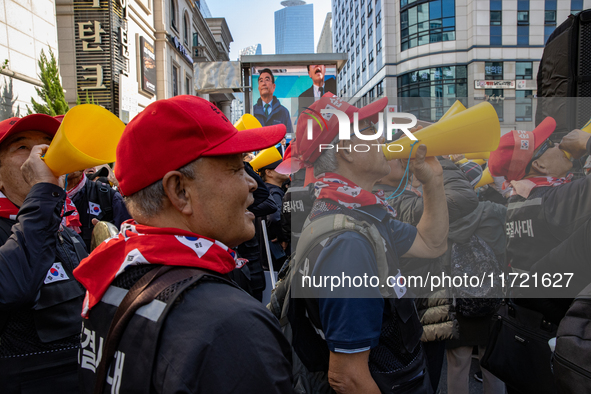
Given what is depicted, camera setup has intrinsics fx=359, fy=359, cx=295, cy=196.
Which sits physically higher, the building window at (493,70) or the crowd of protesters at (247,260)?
the building window at (493,70)

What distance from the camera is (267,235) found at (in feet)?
14.9

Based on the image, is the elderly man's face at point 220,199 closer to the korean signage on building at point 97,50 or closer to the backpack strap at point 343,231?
the backpack strap at point 343,231

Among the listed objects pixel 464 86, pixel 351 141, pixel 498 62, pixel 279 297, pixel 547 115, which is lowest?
pixel 279 297

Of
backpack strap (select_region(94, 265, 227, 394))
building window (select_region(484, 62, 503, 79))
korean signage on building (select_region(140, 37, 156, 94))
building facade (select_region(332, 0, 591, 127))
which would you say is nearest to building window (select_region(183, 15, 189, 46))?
korean signage on building (select_region(140, 37, 156, 94))

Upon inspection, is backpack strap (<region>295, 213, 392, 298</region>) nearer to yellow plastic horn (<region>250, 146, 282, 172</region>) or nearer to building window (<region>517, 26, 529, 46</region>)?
yellow plastic horn (<region>250, 146, 282, 172</region>)

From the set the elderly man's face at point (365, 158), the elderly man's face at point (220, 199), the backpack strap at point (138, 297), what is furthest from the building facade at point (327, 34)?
the backpack strap at point (138, 297)

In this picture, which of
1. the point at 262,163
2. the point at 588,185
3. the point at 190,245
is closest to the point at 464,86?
the point at 262,163

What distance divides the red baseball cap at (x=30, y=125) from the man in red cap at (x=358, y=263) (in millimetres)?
1321

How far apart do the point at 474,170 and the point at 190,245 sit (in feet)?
6.69

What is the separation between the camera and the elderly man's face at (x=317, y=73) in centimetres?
1123

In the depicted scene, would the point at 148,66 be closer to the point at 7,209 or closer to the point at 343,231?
the point at 7,209

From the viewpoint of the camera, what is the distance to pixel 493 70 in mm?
25688

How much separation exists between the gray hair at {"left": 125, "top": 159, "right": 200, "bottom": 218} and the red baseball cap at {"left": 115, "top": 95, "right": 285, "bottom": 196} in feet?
0.06

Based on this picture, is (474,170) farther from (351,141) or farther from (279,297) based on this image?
(279,297)
